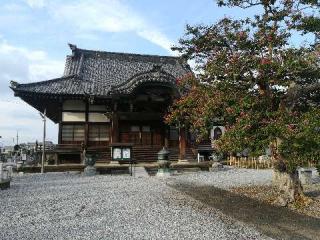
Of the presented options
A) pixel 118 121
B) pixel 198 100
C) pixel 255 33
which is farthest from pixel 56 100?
pixel 255 33

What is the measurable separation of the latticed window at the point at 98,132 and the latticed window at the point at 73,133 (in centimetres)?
65

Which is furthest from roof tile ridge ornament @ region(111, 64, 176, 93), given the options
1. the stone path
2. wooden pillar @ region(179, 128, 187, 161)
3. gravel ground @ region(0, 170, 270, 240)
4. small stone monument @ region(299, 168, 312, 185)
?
gravel ground @ region(0, 170, 270, 240)

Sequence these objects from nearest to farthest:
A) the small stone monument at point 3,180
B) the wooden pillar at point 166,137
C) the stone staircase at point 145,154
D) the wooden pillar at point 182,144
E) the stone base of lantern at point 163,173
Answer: the small stone monument at point 3,180
the stone base of lantern at point 163,173
the wooden pillar at point 182,144
the stone staircase at point 145,154
the wooden pillar at point 166,137

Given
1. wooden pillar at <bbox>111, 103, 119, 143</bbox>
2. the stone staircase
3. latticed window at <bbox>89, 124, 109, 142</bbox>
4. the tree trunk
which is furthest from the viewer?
latticed window at <bbox>89, 124, 109, 142</bbox>

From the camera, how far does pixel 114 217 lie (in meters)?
8.55

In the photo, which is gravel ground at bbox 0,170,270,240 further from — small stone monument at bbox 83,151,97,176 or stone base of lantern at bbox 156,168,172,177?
small stone monument at bbox 83,151,97,176

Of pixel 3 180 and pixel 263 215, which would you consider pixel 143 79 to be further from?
pixel 263 215

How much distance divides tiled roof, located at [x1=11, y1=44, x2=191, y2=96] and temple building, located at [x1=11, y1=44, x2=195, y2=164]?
69 millimetres

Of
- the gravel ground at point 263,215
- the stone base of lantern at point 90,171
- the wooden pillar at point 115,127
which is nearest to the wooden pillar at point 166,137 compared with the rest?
the wooden pillar at point 115,127

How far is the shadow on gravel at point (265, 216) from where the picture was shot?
23.0 ft

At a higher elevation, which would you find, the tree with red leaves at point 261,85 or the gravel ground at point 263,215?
the tree with red leaves at point 261,85

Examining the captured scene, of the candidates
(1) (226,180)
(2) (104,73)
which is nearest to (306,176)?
(1) (226,180)

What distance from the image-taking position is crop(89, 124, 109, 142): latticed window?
28547 mm

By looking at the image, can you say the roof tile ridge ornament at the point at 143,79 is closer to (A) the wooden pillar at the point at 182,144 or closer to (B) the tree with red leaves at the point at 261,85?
(A) the wooden pillar at the point at 182,144
